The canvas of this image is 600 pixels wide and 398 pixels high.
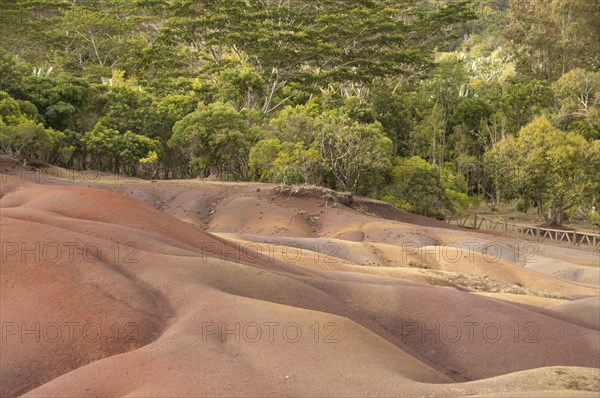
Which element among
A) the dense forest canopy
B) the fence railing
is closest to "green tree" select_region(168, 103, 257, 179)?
the dense forest canopy

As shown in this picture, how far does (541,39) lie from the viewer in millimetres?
59031

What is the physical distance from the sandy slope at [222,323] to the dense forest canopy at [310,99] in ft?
65.3

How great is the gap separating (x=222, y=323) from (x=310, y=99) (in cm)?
3966

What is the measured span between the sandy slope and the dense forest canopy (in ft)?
65.3

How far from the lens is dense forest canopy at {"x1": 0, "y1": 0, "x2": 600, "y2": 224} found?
1526 inches

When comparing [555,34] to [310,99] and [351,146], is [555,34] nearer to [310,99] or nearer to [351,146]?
[310,99]

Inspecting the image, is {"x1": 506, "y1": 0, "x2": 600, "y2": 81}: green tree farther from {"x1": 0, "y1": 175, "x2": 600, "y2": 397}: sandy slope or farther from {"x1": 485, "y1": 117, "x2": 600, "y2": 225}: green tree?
{"x1": 0, "y1": 175, "x2": 600, "y2": 397}: sandy slope

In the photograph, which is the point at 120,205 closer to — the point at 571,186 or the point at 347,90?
the point at 571,186

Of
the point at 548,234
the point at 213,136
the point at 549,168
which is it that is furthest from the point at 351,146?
the point at 548,234

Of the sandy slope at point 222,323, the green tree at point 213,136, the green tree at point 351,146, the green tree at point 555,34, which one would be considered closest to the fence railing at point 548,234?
the green tree at point 351,146

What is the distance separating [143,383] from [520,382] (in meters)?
5.46

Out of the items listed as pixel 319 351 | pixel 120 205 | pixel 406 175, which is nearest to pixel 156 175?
pixel 406 175

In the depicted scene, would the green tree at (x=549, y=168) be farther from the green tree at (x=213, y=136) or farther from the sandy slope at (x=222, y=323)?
the sandy slope at (x=222, y=323)

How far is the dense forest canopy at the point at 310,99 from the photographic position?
127 ft
